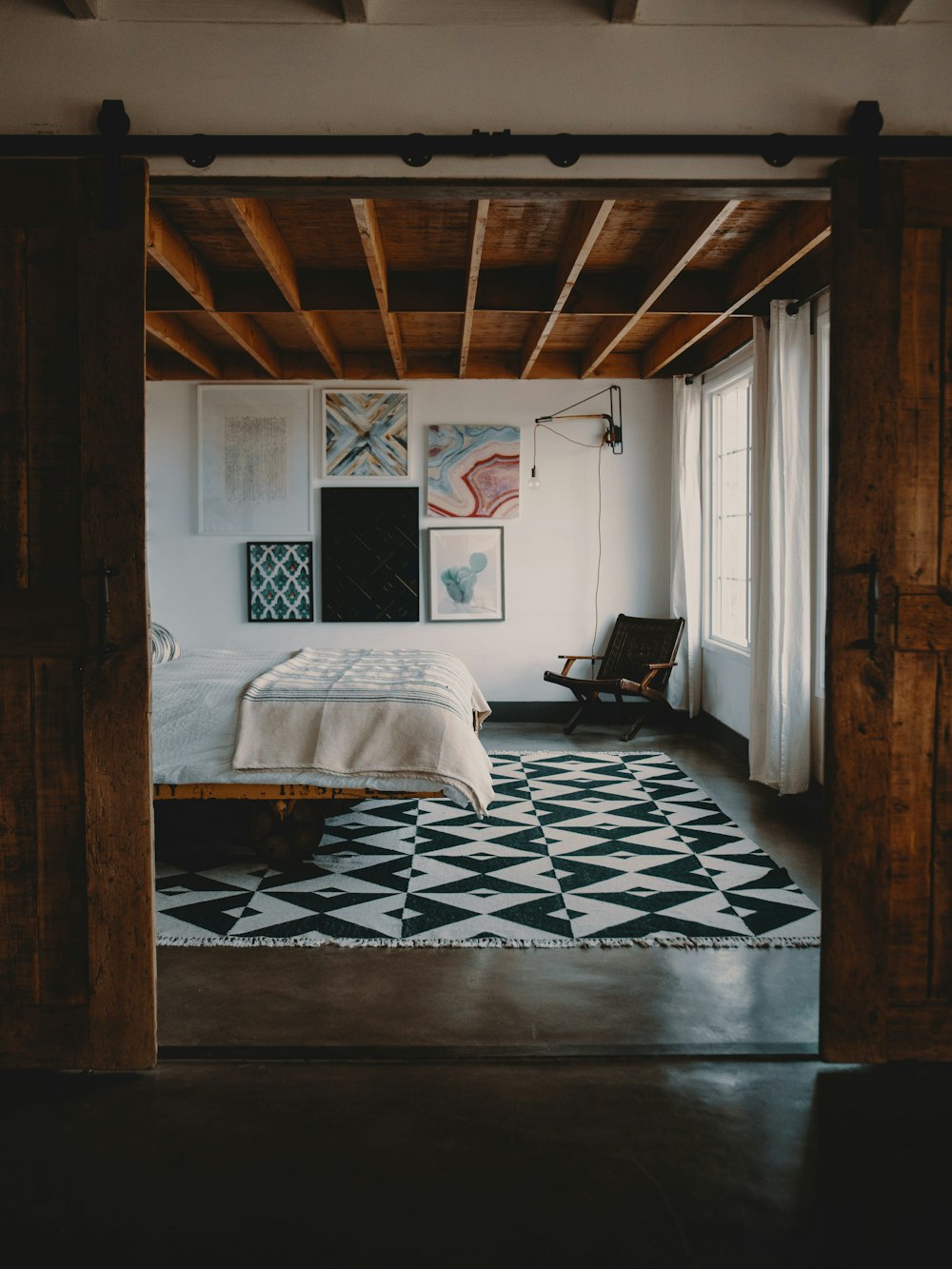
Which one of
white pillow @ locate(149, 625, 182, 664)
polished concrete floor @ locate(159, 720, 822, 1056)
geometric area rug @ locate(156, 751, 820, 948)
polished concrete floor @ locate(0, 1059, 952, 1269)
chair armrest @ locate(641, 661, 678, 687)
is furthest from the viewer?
chair armrest @ locate(641, 661, 678, 687)

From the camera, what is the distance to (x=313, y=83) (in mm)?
2523

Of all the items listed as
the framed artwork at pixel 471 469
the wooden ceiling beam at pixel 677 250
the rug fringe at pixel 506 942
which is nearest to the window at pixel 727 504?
the wooden ceiling beam at pixel 677 250

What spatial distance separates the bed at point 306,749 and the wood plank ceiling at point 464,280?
202 centimetres

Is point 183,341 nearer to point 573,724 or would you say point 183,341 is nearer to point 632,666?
point 573,724

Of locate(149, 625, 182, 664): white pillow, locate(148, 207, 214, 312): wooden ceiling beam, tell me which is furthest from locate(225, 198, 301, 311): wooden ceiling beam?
locate(149, 625, 182, 664): white pillow

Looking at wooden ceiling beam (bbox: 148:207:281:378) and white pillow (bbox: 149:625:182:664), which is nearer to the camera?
wooden ceiling beam (bbox: 148:207:281:378)

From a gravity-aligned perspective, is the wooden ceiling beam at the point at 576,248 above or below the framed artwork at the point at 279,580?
above

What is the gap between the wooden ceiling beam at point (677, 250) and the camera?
414cm

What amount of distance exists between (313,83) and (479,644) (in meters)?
5.84

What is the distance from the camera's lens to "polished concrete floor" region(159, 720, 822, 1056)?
109 inches

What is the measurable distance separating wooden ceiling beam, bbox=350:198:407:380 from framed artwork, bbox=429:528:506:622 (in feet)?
6.33

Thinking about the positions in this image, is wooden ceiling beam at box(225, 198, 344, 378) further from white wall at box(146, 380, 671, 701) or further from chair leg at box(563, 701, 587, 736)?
chair leg at box(563, 701, 587, 736)

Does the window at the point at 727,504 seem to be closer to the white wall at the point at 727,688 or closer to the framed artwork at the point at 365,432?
the white wall at the point at 727,688

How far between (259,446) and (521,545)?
7.51 feet
